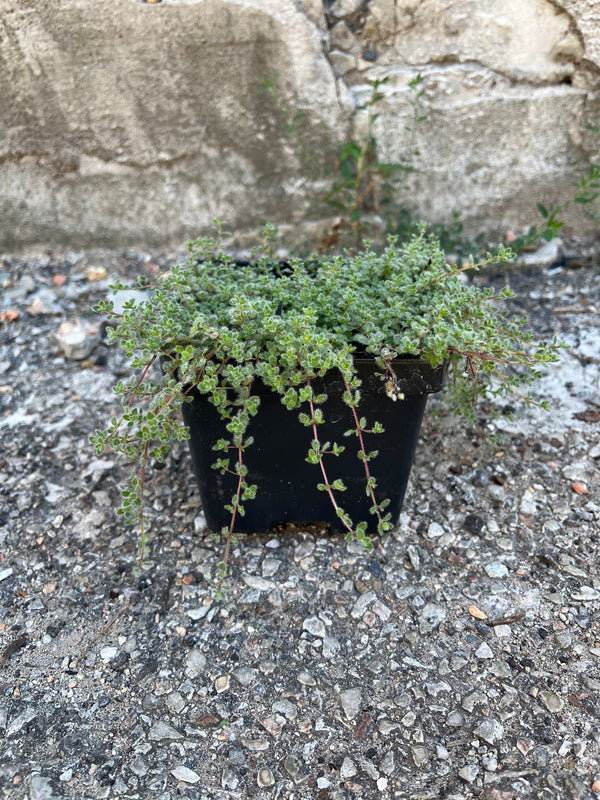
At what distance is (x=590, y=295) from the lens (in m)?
2.59

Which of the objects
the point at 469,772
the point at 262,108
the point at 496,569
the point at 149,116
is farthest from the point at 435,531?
the point at 149,116

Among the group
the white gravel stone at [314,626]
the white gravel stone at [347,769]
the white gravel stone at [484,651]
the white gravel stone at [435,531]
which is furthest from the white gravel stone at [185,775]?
the white gravel stone at [435,531]

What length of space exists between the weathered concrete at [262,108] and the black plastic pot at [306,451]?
1610 mm

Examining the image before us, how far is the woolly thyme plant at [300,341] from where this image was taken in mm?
1318

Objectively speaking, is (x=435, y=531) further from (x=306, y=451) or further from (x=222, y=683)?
(x=222, y=683)

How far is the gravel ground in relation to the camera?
3.98 feet

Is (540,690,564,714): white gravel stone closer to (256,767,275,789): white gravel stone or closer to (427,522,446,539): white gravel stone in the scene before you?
(427,522,446,539): white gravel stone

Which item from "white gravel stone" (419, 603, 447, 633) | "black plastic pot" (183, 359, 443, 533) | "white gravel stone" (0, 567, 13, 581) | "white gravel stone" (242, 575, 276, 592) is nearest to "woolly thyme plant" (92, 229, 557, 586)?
"black plastic pot" (183, 359, 443, 533)

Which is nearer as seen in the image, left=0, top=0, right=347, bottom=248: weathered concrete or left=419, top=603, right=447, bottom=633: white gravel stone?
left=419, top=603, right=447, bottom=633: white gravel stone

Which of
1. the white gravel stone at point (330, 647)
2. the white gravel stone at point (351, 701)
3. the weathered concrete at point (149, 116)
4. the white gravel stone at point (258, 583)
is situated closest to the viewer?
the white gravel stone at point (351, 701)

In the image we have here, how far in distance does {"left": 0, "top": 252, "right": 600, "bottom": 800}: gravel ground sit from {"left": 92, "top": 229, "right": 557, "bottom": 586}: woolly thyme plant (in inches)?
7.8

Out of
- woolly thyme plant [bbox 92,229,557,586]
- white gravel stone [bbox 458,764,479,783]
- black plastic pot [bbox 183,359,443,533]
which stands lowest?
white gravel stone [bbox 458,764,479,783]

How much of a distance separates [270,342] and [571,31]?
209 cm

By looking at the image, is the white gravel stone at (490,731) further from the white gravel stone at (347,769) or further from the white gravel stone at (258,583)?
the white gravel stone at (258,583)
